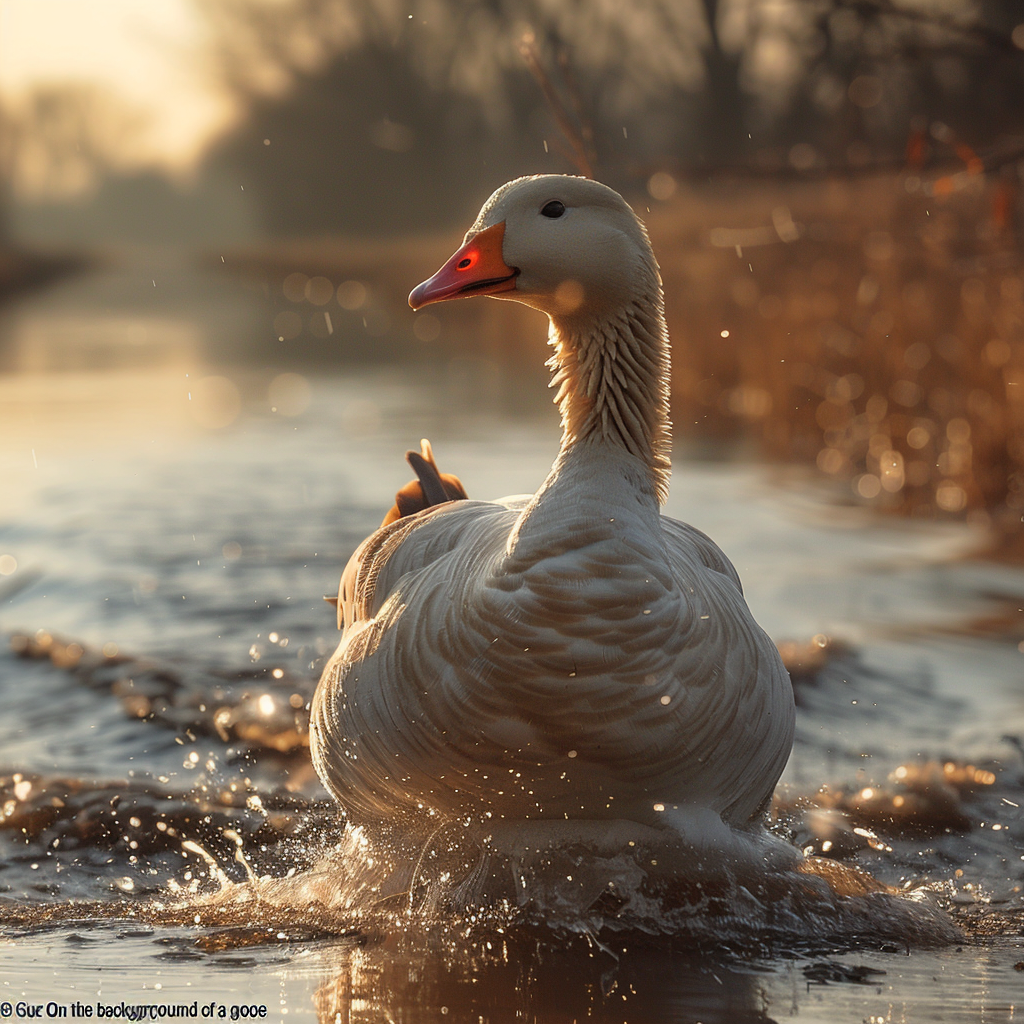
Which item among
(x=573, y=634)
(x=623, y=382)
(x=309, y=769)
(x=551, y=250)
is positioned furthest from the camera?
(x=309, y=769)

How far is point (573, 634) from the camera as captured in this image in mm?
3346

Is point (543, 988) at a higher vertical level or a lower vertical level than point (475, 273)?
lower

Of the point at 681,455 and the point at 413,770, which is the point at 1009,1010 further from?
the point at 681,455

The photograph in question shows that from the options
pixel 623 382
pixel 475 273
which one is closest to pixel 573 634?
pixel 623 382

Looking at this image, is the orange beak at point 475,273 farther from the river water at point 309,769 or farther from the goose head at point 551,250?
the river water at point 309,769

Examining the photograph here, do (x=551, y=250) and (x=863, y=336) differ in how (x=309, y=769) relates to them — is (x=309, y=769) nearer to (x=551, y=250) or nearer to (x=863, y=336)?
(x=551, y=250)

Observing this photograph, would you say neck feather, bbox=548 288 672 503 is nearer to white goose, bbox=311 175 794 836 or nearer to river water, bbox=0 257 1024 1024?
white goose, bbox=311 175 794 836

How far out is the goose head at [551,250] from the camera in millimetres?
3848

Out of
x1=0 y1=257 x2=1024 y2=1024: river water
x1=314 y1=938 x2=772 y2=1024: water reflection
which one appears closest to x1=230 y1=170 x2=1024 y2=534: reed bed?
x1=0 y1=257 x2=1024 y2=1024: river water

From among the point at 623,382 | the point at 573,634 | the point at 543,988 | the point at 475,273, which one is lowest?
the point at 543,988

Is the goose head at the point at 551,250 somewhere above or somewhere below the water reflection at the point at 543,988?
above

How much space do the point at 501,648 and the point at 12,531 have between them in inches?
327

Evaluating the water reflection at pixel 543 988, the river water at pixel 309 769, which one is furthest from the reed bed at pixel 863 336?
the water reflection at pixel 543 988

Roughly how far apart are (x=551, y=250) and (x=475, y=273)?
0.24 metres
